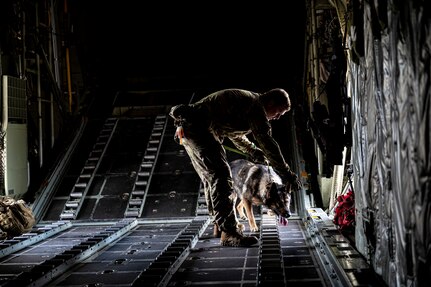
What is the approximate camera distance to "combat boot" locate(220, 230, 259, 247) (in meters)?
5.45

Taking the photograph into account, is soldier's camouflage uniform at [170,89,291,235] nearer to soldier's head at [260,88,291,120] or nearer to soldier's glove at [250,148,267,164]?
soldier's head at [260,88,291,120]

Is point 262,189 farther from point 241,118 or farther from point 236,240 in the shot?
point 241,118

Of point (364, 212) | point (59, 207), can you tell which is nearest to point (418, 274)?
point (364, 212)

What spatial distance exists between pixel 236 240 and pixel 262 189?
771 mm

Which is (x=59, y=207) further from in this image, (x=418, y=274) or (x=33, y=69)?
(x=418, y=274)

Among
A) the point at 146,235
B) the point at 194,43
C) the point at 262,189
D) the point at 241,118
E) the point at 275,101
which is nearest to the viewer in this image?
the point at 275,101

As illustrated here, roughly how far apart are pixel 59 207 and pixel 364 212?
578 cm

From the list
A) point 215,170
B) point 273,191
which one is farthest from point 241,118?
point 273,191

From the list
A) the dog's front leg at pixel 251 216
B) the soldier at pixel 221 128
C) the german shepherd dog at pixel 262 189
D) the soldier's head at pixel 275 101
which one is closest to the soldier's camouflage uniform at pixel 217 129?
the soldier at pixel 221 128

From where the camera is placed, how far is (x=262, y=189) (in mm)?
5883

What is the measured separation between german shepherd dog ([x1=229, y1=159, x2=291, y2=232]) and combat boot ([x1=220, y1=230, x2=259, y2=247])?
251mm

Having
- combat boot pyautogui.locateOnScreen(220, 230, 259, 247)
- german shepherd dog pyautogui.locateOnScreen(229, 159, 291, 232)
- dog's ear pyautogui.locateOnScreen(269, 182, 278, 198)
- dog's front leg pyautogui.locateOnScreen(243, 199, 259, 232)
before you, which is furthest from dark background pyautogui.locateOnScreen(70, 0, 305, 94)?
combat boot pyautogui.locateOnScreen(220, 230, 259, 247)

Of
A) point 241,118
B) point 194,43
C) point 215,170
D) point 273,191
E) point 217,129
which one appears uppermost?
point 194,43

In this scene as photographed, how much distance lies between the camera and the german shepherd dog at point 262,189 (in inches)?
228
